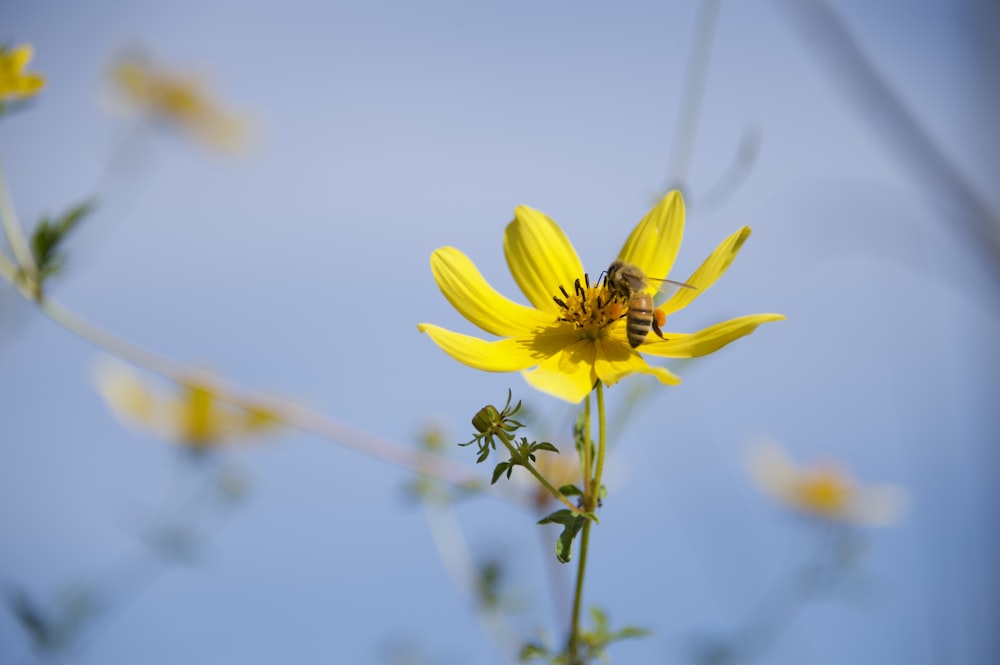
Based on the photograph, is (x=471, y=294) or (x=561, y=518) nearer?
(x=561, y=518)

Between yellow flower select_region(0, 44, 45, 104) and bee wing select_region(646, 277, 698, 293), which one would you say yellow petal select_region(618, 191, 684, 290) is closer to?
bee wing select_region(646, 277, 698, 293)

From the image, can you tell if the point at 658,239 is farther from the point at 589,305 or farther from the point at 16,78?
the point at 16,78

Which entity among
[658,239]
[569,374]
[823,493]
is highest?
[658,239]

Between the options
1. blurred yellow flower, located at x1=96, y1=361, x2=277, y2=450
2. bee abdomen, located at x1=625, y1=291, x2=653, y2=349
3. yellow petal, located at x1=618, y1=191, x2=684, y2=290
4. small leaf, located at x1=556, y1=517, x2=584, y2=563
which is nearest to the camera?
small leaf, located at x1=556, y1=517, x2=584, y2=563

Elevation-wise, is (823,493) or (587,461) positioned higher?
(587,461)

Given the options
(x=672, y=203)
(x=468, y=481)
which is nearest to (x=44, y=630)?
(x=468, y=481)

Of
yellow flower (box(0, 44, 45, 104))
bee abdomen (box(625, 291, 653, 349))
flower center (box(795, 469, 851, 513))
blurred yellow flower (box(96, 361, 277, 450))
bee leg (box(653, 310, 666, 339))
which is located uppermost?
yellow flower (box(0, 44, 45, 104))

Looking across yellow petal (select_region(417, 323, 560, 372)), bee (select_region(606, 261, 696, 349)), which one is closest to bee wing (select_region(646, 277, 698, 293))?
bee (select_region(606, 261, 696, 349))

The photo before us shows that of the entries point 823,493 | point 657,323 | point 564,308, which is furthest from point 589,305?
point 823,493
